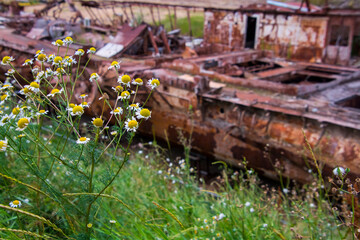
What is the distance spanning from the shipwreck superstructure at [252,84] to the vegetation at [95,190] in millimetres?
384

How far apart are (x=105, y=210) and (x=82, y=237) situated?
1.01 meters

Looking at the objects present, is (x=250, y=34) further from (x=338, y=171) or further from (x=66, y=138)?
(x=338, y=171)

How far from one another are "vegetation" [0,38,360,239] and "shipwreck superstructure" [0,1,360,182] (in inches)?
15.1

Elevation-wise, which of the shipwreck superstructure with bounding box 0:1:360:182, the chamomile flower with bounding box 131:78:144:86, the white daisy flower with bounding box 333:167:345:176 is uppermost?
the chamomile flower with bounding box 131:78:144:86

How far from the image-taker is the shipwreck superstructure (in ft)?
21.8

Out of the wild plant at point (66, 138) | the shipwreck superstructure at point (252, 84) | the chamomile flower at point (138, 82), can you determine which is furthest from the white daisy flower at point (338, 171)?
the shipwreck superstructure at point (252, 84)

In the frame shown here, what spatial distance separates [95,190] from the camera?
2287mm

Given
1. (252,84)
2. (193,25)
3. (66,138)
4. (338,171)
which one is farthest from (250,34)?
(338,171)

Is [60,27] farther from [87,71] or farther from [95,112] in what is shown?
[95,112]

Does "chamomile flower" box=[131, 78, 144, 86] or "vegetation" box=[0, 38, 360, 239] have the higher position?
"chamomile flower" box=[131, 78, 144, 86]

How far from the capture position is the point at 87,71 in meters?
4.35

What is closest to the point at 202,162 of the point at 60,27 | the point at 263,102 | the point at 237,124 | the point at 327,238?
the point at 237,124

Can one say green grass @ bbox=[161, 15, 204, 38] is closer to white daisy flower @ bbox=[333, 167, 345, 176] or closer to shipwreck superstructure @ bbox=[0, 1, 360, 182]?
shipwreck superstructure @ bbox=[0, 1, 360, 182]

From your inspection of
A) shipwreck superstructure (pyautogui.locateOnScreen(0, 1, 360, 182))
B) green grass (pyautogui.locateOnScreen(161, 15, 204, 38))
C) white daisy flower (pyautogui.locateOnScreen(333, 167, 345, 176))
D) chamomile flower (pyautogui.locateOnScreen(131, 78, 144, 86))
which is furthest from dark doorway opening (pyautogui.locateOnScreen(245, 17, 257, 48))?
white daisy flower (pyautogui.locateOnScreen(333, 167, 345, 176))
